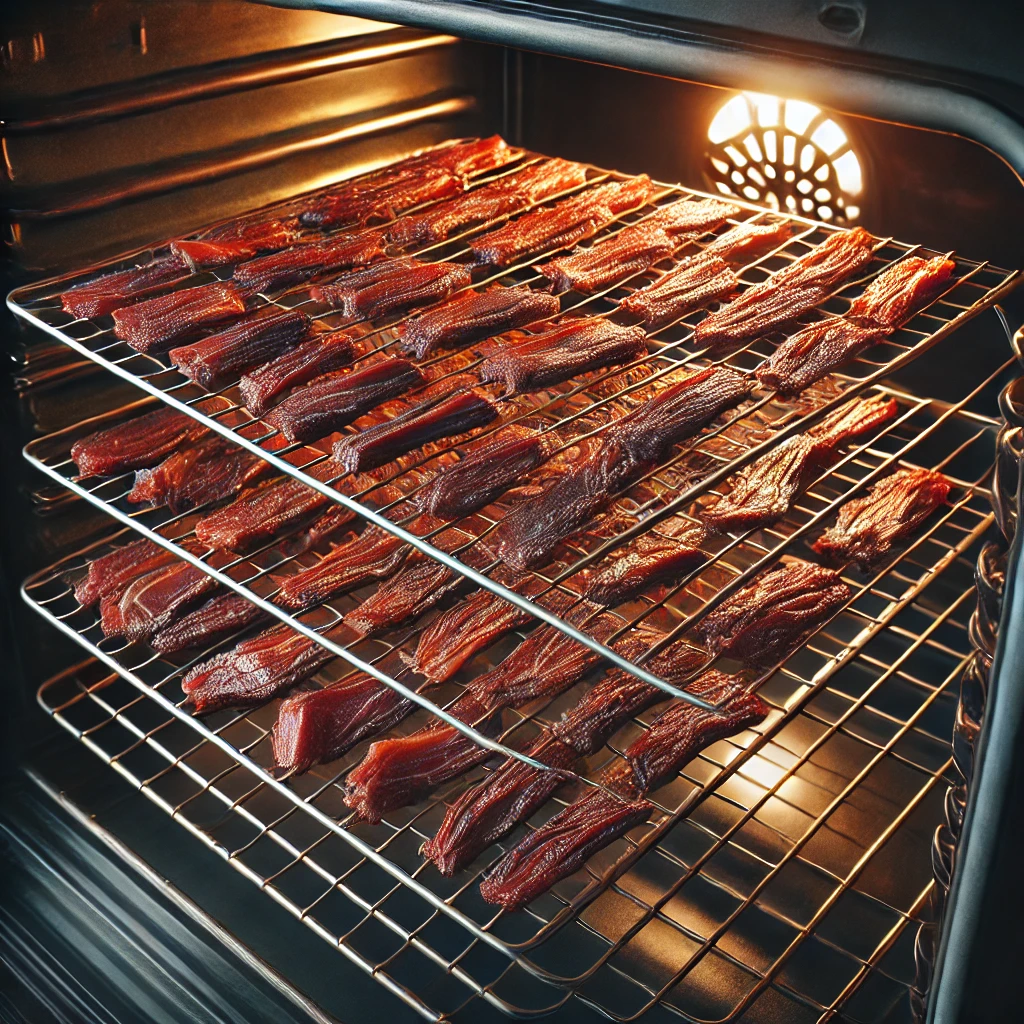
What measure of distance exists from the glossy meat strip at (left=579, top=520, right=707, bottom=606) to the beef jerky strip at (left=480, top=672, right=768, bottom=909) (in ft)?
0.56

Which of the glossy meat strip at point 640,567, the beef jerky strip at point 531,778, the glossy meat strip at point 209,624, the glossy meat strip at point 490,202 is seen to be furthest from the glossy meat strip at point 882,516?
the glossy meat strip at point 209,624

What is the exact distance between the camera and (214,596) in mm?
1805

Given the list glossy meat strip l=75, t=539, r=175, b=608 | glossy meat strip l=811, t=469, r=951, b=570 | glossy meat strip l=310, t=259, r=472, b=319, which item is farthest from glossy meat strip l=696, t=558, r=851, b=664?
glossy meat strip l=75, t=539, r=175, b=608

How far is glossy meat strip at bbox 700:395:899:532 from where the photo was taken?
1.51 meters

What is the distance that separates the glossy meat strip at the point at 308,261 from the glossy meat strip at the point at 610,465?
0.54 metres

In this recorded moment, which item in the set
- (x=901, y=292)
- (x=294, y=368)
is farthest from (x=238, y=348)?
(x=901, y=292)

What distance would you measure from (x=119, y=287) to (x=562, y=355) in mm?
681

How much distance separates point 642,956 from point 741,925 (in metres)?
0.15

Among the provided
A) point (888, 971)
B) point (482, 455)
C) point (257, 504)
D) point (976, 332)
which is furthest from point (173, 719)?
point (976, 332)

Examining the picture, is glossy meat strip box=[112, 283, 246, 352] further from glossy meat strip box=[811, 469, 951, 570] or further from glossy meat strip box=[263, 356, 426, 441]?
glossy meat strip box=[811, 469, 951, 570]

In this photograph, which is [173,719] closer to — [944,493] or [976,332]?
[944,493]

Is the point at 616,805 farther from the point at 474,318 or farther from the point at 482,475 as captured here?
A: the point at 474,318

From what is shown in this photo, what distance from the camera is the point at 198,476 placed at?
A: 5.86 feet

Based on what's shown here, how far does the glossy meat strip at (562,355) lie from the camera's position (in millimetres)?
1533
